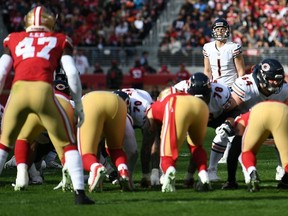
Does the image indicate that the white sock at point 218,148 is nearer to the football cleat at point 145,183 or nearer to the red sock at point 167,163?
the football cleat at point 145,183

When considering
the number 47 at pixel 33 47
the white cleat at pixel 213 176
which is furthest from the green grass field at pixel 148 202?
the number 47 at pixel 33 47

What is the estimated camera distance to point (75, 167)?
8.27 metres

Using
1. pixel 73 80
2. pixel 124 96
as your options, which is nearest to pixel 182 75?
pixel 124 96

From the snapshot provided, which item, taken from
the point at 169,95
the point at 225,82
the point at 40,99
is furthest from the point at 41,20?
the point at 225,82

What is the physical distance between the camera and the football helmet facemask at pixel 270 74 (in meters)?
10.1

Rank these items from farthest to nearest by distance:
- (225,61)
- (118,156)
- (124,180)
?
1. (225,61)
2. (118,156)
3. (124,180)

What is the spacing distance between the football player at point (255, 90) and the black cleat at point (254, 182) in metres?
0.36

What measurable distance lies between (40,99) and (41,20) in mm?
819

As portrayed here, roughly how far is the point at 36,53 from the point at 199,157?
6.71 ft

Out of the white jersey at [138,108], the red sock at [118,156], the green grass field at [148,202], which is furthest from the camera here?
the white jersey at [138,108]

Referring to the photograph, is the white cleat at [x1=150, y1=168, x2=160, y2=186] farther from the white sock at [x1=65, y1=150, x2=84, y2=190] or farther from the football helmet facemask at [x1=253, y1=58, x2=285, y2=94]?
the white sock at [x1=65, y1=150, x2=84, y2=190]

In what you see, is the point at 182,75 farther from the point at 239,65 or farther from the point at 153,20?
the point at 239,65

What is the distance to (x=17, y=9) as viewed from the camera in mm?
28938

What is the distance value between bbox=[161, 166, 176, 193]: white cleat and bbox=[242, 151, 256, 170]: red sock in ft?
2.26
